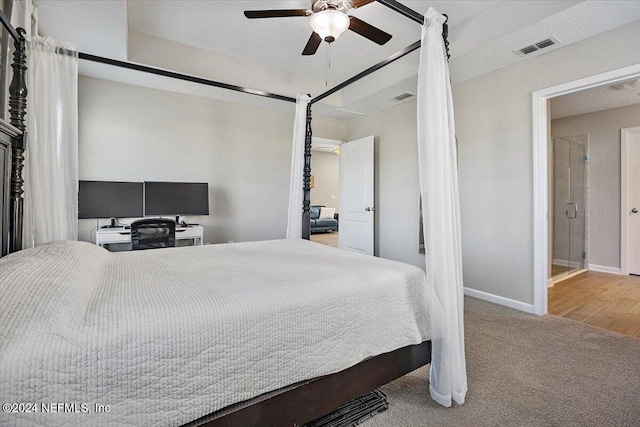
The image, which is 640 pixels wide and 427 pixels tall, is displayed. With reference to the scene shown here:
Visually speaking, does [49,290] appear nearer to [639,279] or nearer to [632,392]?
[632,392]

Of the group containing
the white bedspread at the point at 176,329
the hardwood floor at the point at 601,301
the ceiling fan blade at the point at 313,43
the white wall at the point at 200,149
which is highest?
the ceiling fan blade at the point at 313,43

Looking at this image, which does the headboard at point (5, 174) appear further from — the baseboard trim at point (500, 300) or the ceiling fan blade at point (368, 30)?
the baseboard trim at point (500, 300)

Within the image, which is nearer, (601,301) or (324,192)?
(601,301)

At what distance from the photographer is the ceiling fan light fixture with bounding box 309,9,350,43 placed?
199 cm

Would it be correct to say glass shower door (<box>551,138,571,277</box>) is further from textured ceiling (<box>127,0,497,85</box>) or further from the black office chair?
the black office chair

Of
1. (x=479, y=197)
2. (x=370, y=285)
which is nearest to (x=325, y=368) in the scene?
(x=370, y=285)

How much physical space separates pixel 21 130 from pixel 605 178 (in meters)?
6.59

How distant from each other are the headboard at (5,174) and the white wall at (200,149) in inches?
81.1

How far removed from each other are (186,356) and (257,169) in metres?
3.75

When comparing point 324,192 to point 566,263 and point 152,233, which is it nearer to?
point 566,263

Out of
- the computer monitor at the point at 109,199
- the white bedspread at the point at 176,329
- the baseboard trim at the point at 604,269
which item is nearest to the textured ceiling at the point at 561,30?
the white bedspread at the point at 176,329

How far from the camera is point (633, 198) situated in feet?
13.9

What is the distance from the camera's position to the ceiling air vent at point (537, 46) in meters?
2.57

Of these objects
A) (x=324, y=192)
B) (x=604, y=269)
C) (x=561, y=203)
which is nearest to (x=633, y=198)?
(x=561, y=203)
